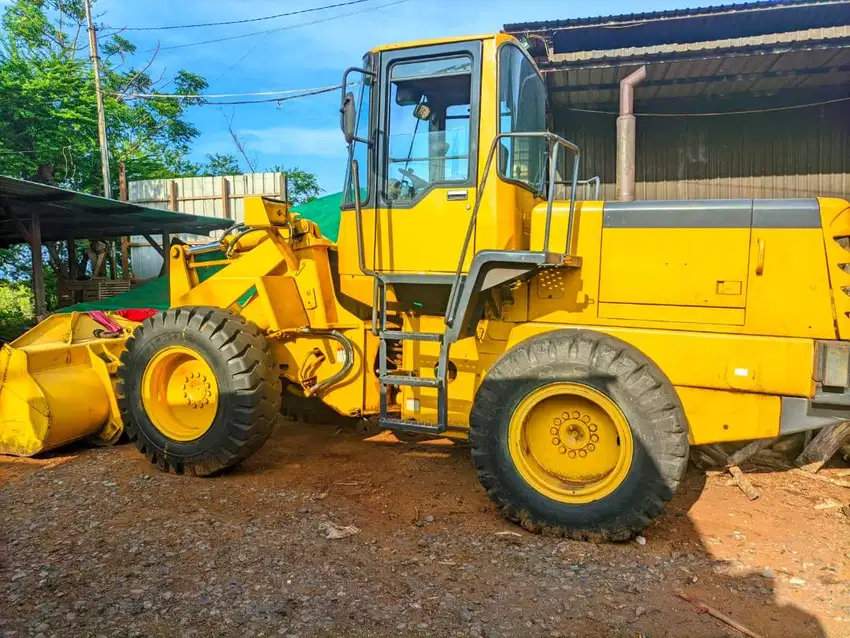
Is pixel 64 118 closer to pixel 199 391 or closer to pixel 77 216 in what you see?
pixel 77 216

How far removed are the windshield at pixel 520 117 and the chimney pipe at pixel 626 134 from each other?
3334 millimetres

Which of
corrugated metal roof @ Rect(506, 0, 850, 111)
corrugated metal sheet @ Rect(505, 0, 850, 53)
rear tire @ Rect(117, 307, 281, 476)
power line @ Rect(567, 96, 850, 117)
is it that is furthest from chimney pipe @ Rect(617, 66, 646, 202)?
rear tire @ Rect(117, 307, 281, 476)

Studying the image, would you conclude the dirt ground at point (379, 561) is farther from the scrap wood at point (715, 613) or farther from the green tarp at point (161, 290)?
the green tarp at point (161, 290)

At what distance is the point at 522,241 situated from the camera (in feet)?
13.4

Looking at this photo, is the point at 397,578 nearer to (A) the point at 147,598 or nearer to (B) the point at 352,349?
(A) the point at 147,598

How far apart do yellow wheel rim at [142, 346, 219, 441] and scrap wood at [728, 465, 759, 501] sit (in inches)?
155

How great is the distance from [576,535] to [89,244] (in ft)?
47.0

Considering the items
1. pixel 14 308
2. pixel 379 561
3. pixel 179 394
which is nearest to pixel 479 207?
pixel 379 561

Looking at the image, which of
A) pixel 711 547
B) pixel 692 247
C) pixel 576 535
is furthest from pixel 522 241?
pixel 711 547

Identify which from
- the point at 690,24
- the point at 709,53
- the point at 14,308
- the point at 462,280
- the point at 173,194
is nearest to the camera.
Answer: the point at 462,280

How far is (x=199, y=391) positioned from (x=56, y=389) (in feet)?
4.11

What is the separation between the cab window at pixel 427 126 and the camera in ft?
13.1

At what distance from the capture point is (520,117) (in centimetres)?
414

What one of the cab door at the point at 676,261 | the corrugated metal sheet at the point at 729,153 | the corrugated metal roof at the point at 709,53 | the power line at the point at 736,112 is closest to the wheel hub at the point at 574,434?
the cab door at the point at 676,261
